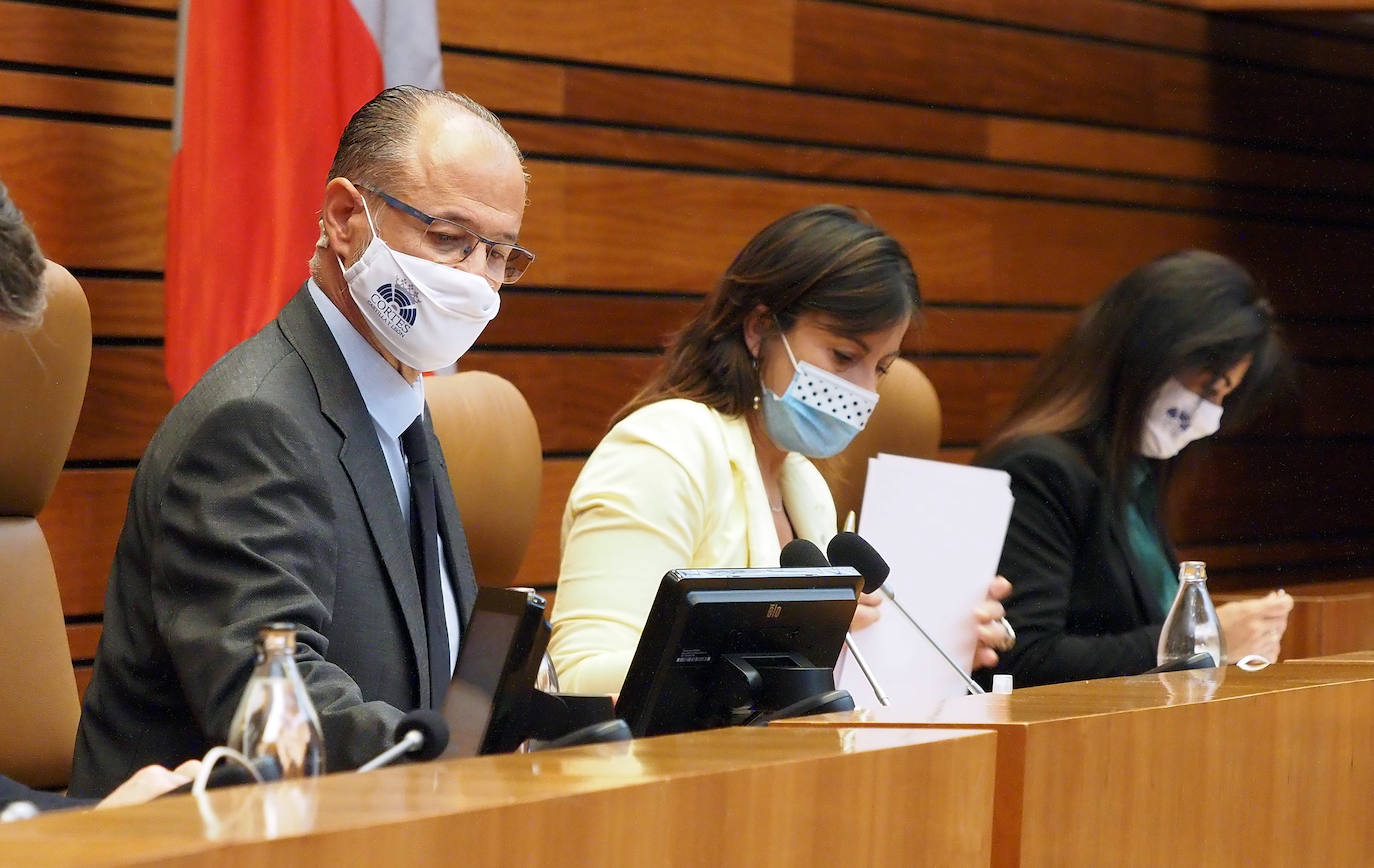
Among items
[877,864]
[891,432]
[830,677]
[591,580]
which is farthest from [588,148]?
[877,864]

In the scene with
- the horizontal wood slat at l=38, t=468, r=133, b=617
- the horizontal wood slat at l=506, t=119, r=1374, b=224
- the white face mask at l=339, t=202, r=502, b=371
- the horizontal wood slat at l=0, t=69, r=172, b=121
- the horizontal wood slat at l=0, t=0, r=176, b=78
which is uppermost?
the horizontal wood slat at l=0, t=0, r=176, b=78

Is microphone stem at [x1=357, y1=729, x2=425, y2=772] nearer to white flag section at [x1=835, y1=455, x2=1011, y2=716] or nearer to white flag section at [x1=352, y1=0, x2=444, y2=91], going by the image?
white flag section at [x1=835, y1=455, x2=1011, y2=716]

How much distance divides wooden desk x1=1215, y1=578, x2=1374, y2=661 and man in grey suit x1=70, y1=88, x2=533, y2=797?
2591 mm

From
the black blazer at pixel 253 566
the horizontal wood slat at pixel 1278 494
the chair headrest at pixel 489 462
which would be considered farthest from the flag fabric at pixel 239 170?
the horizontal wood slat at pixel 1278 494

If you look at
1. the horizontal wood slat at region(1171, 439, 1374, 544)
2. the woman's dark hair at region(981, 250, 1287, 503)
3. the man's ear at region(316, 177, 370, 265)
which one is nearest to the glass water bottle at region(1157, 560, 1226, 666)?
the woman's dark hair at region(981, 250, 1287, 503)

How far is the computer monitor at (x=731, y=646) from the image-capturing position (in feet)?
4.99

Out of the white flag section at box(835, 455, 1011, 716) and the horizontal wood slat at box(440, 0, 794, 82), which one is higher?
the horizontal wood slat at box(440, 0, 794, 82)

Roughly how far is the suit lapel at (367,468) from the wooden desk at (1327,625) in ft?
8.73

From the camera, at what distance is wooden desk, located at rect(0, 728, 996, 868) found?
932 mm

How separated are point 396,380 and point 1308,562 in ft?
15.3

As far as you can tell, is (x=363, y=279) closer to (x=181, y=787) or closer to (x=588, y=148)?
(x=181, y=787)

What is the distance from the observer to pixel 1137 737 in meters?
1.51

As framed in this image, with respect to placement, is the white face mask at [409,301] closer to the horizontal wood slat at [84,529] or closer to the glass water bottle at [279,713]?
the glass water bottle at [279,713]

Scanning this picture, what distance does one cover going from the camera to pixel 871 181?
450 cm
